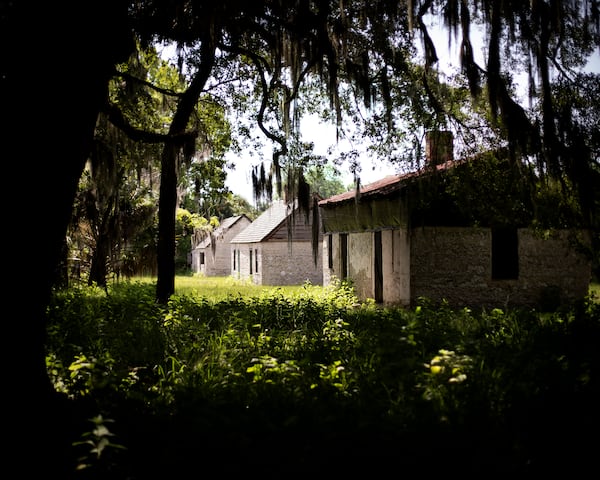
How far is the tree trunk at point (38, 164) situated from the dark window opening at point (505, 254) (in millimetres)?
12815

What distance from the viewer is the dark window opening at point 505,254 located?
14.9 metres

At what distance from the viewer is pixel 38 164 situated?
13.0ft

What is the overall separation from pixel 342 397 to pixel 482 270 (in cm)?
1090

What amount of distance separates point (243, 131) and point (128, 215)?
22.4 feet

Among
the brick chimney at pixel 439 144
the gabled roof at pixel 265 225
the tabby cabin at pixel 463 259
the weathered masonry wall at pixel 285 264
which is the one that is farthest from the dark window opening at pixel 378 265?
the gabled roof at pixel 265 225

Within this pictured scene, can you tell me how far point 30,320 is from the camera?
13.2ft

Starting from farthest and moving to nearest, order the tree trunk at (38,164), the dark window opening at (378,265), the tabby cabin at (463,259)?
the dark window opening at (378,265), the tabby cabin at (463,259), the tree trunk at (38,164)

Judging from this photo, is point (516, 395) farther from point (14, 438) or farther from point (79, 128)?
point (79, 128)

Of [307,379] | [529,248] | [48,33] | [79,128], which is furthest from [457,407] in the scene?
[529,248]

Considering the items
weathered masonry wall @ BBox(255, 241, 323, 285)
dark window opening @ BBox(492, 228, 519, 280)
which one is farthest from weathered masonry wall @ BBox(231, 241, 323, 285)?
dark window opening @ BBox(492, 228, 519, 280)

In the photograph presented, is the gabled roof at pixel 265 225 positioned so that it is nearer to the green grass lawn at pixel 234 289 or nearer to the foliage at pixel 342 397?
the green grass lawn at pixel 234 289

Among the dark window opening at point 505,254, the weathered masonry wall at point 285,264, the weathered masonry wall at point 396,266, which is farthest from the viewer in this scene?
the weathered masonry wall at point 285,264

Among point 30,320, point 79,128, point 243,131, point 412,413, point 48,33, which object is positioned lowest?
point 412,413

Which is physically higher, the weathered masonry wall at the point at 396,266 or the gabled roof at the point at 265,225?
the gabled roof at the point at 265,225
